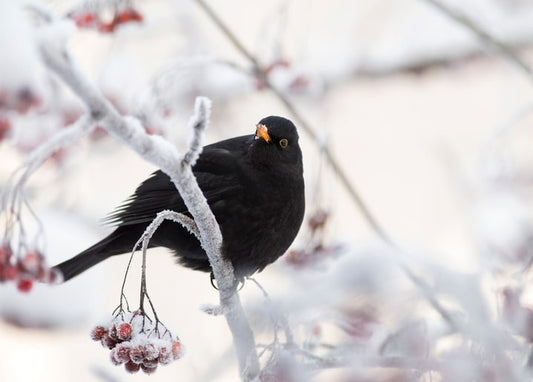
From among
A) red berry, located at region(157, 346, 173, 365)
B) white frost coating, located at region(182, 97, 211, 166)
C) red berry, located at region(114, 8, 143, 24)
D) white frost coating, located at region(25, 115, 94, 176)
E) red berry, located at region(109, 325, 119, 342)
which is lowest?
red berry, located at region(157, 346, 173, 365)

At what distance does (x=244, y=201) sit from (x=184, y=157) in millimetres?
1219

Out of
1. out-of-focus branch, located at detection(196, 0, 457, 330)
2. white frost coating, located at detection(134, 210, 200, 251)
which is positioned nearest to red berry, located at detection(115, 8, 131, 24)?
out-of-focus branch, located at detection(196, 0, 457, 330)

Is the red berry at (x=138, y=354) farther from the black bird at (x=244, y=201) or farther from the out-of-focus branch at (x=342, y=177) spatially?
the black bird at (x=244, y=201)

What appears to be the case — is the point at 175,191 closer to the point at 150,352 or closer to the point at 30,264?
the point at 30,264

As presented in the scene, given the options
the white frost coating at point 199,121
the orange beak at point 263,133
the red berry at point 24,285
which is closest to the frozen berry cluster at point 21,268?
the red berry at point 24,285

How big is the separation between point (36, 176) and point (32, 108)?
328 cm

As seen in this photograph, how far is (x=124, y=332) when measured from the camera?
220cm

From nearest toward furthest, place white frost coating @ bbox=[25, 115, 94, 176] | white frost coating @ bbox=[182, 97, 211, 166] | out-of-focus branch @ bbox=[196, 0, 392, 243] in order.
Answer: white frost coating @ bbox=[25, 115, 94, 176]
white frost coating @ bbox=[182, 97, 211, 166]
out-of-focus branch @ bbox=[196, 0, 392, 243]

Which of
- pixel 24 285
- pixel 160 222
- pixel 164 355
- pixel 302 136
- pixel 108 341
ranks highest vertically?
pixel 302 136

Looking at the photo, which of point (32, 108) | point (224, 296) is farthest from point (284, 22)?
point (224, 296)

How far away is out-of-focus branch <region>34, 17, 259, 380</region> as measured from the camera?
1.51m

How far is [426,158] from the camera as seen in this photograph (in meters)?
8.02

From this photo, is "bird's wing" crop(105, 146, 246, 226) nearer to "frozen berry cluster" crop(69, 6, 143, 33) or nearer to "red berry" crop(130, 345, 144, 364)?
"frozen berry cluster" crop(69, 6, 143, 33)

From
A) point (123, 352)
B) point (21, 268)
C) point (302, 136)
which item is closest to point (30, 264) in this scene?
point (21, 268)
